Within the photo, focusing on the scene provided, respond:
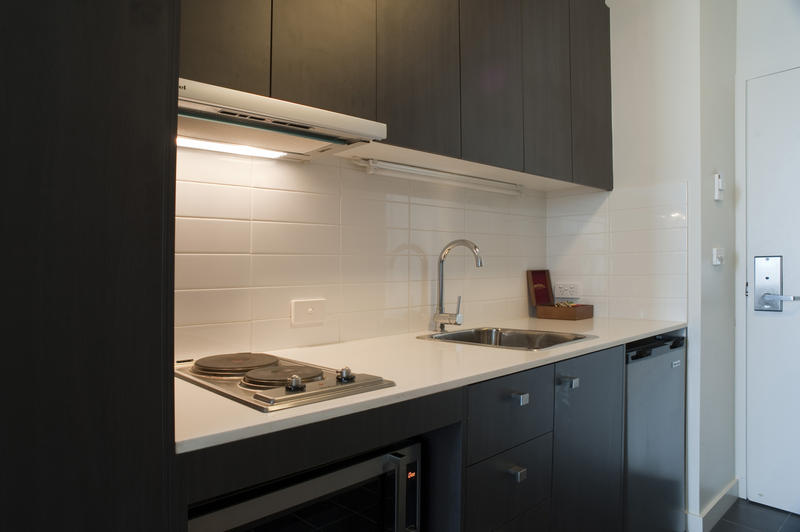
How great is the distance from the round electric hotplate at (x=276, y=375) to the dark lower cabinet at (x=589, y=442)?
79 cm

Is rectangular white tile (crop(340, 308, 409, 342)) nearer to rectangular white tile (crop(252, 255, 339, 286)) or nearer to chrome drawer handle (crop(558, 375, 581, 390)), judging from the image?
rectangular white tile (crop(252, 255, 339, 286))

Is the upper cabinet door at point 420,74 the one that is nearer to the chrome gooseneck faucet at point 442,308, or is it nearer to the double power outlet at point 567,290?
the chrome gooseneck faucet at point 442,308

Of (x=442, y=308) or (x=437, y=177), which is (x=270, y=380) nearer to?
(x=442, y=308)

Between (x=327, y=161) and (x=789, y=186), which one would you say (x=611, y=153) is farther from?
(x=327, y=161)

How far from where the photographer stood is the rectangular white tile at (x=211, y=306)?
1391mm

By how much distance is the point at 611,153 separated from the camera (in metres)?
2.63

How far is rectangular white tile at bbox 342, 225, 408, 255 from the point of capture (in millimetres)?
1812

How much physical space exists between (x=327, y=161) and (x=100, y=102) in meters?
1.13

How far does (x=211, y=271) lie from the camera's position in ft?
4.73

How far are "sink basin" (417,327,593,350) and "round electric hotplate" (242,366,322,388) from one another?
81cm

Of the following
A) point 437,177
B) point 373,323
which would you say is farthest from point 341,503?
point 437,177

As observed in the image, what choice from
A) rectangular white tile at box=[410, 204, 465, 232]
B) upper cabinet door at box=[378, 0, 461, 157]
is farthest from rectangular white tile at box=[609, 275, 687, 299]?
upper cabinet door at box=[378, 0, 461, 157]

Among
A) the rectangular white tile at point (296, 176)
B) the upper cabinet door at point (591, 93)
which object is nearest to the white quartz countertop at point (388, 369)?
the rectangular white tile at point (296, 176)

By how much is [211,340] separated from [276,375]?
41cm
